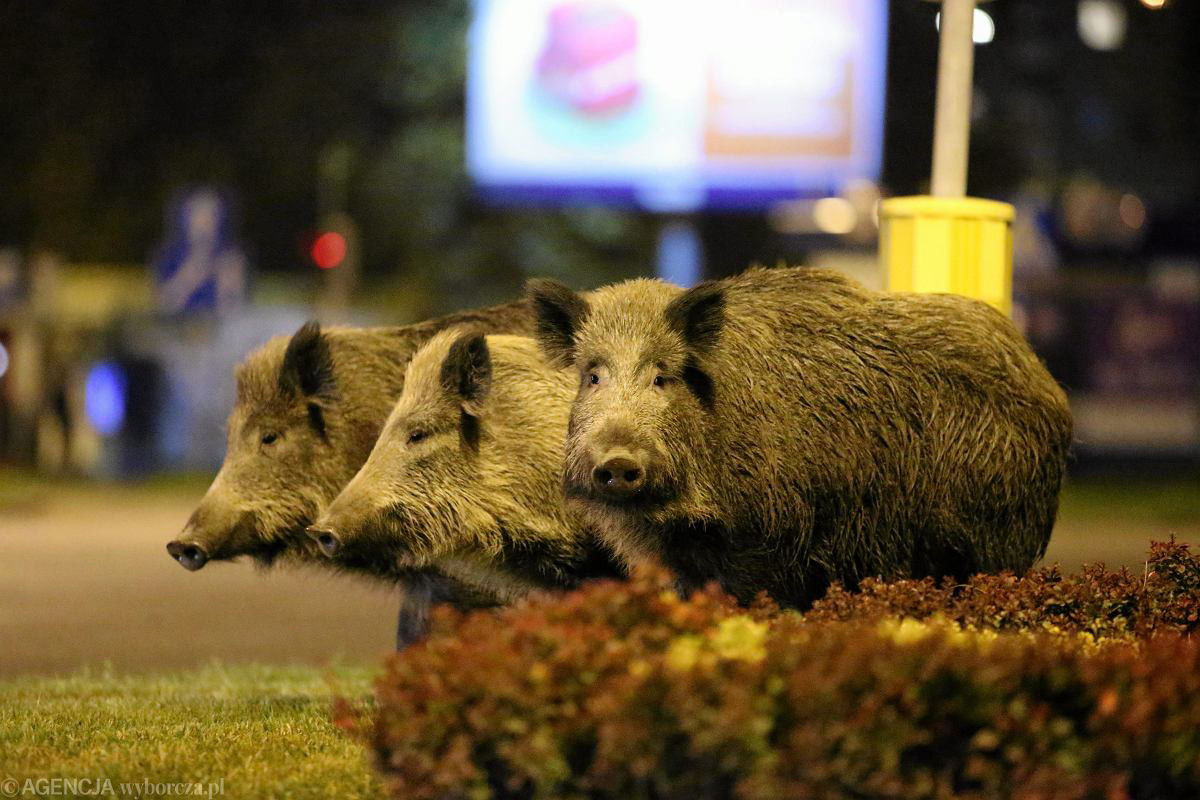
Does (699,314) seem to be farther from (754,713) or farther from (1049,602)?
(754,713)

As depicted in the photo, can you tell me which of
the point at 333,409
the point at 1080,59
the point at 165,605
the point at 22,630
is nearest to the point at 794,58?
the point at 165,605

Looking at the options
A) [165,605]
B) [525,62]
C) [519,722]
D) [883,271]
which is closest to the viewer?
[519,722]

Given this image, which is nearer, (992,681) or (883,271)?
(992,681)

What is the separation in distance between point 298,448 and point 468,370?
1007 millimetres

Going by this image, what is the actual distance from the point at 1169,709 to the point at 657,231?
74.1 feet

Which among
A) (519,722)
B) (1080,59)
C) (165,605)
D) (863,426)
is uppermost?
(1080,59)

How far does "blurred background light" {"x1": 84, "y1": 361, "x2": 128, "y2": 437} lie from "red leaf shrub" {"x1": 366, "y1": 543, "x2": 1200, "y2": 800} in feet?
70.3

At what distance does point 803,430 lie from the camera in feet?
19.9

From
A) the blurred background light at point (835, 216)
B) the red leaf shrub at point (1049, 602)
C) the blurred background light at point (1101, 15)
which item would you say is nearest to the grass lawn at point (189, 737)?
the red leaf shrub at point (1049, 602)

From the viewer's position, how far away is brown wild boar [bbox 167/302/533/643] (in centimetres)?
696

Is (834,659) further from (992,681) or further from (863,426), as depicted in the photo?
(863,426)

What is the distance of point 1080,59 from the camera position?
38.8m

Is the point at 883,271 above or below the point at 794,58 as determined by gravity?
below

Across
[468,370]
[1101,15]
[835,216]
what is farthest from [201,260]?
[835,216]
